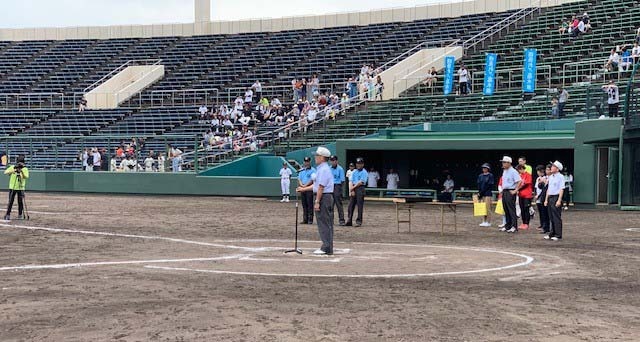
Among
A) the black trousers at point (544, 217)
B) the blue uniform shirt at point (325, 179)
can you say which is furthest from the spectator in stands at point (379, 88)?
the blue uniform shirt at point (325, 179)

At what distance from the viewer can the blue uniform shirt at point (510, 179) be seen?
2158 centimetres

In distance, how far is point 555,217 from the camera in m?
18.8

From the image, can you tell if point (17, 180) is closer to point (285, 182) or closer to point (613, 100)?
point (285, 182)

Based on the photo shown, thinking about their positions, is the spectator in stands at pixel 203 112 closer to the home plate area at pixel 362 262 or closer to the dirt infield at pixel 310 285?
the dirt infield at pixel 310 285

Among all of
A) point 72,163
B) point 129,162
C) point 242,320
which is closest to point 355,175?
point 242,320

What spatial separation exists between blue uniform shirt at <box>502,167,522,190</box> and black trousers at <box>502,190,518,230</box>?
135 millimetres

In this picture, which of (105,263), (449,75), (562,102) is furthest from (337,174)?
(449,75)

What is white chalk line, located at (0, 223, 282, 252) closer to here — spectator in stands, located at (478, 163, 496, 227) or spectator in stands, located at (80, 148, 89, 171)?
spectator in stands, located at (478, 163, 496, 227)

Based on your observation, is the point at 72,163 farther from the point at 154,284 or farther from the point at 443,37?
the point at 154,284

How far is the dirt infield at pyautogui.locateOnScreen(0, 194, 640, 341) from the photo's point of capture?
8.86 metres

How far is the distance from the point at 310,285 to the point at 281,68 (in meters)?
41.2

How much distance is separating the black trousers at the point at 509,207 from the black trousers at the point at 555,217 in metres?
2.20

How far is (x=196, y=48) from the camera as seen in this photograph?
Answer: 59000mm

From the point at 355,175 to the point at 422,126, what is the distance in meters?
14.1
